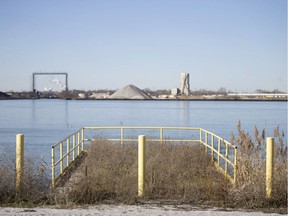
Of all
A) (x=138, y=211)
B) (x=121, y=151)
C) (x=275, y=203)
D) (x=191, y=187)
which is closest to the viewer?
(x=138, y=211)

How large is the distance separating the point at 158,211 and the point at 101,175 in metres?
2.56

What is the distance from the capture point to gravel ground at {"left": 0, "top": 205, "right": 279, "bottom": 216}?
876 cm

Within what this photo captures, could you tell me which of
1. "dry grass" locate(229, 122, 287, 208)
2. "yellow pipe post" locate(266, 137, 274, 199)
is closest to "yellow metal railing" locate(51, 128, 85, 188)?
"dry grass" locate(229, 122, 287, 208)

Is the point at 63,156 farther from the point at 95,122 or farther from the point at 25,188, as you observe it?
the point at 95,122

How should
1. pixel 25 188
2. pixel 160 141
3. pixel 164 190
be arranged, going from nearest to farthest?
pixel 25 188
pixel 164 190
pixel 160 141

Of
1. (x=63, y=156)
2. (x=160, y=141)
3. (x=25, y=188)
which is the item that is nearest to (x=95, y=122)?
(x=160, y=141)

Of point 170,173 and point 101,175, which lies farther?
point 170,173

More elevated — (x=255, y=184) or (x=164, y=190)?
(x=255, y=184)

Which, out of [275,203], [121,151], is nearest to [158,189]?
[275,203]

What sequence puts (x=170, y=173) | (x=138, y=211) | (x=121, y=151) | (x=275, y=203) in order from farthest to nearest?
(x=121, y=151), (x=170, y=173), (x=275, y=203), (x=138, y=211)

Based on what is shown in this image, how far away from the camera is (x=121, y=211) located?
8953 millimetres

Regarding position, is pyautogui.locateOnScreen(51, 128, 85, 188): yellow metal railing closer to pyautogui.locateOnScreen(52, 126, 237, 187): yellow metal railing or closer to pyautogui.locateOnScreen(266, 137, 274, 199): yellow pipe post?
pyautogui.locateOnScreen(52, 126, 237, 187): yellow metal railing

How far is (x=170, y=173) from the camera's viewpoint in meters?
13.1

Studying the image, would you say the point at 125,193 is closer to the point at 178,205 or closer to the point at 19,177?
the point at 178,205
